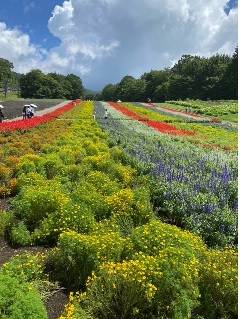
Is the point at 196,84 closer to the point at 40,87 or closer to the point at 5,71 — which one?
the point at 40,87

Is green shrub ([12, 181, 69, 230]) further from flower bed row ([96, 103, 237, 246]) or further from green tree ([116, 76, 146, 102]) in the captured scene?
green tree ([116, 76, 146, 102])

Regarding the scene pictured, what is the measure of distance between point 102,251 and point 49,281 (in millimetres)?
917

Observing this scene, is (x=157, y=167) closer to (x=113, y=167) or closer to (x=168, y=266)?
(x=113, y=167)

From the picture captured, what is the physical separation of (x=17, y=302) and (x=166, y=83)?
12301 cm

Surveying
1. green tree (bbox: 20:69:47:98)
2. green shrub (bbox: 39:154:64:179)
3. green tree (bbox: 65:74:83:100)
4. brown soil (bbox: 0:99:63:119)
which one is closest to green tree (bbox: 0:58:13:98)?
green tree (bbox: 20:69:47:98)

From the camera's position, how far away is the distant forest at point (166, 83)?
110 meters

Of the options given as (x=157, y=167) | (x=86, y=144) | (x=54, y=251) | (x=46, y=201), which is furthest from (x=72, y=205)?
(x=86, y=144)

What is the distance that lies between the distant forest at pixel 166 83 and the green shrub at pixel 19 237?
8904 centimetres

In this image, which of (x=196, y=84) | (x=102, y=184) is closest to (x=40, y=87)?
(x=196, y=84)

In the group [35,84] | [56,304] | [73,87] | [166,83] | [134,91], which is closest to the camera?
[56,304]

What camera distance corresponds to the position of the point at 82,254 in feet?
24.4

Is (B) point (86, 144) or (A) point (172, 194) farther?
(B) point (86, 144)

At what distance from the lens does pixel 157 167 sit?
14.1 metres

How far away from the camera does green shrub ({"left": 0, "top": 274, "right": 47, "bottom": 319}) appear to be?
5.57 m
